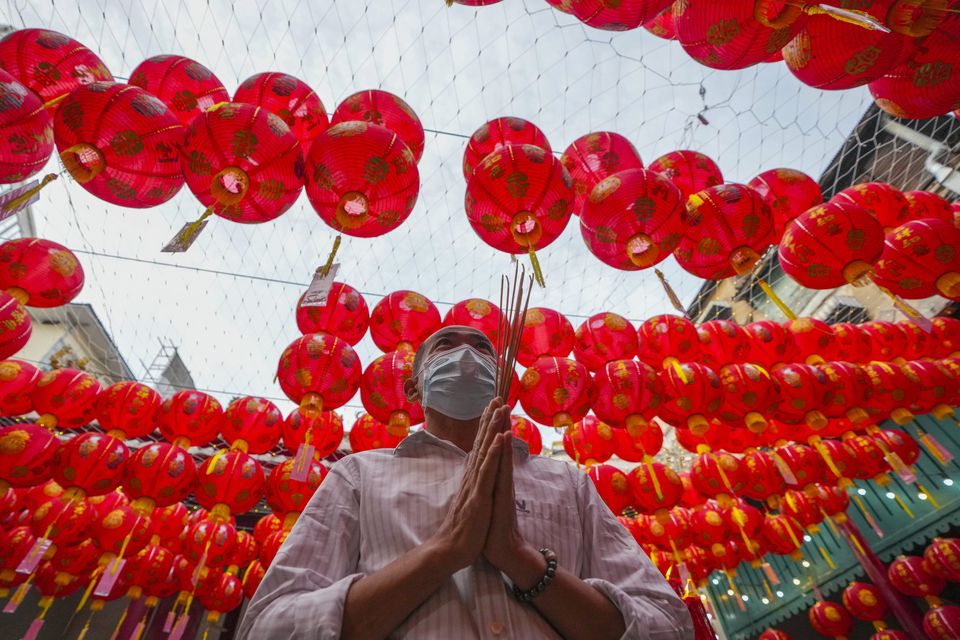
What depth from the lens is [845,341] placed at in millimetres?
4770

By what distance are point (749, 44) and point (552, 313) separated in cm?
241

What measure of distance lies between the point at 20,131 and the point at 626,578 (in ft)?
10.3

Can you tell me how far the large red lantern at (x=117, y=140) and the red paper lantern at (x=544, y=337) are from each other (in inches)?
109

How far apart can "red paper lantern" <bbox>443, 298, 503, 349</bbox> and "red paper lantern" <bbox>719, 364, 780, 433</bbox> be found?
2078mm

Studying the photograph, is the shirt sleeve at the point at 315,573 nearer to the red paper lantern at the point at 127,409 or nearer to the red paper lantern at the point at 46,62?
the red paper lantern at the point at 46,62

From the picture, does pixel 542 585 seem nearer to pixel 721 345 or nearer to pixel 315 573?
pixel 315 573

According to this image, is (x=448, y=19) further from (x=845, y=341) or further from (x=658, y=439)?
(x=845, y=341)

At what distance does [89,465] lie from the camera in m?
4.00

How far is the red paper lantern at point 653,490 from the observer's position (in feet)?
16.3

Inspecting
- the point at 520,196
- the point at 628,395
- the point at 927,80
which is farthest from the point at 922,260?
the point at 520,196

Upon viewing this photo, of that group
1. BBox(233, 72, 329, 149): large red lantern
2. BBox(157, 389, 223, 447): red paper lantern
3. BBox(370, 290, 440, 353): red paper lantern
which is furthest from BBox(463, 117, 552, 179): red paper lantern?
BBox(157, 389, 223, 447): red paper lantern

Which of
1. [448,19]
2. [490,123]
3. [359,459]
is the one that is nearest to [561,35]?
[448,19]

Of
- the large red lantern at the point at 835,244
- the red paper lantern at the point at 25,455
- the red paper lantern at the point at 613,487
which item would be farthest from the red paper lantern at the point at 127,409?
the large red lantern at the point at 835,244

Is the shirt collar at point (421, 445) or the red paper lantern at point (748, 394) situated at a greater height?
the red paper lantern at point (748, 394)
